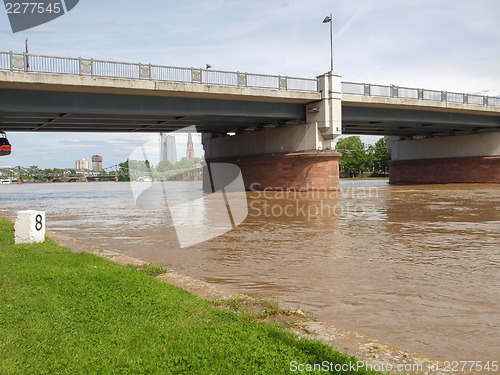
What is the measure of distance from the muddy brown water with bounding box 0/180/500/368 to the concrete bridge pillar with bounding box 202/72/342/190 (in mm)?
17495

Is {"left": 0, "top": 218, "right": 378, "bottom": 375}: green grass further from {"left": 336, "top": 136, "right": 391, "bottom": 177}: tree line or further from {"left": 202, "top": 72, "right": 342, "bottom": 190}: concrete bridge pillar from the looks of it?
{"left": 336, "top": 136, "right": 391, "bottom": 177}: tree line

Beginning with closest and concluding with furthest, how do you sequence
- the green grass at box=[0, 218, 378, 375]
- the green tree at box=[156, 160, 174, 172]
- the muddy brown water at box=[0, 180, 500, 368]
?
the green grass at box=[0, 218, 378, 375] < the muddy brown water at box=[0, 180, 500, 368] < the green tree at box=[156, 160, 174, 172]

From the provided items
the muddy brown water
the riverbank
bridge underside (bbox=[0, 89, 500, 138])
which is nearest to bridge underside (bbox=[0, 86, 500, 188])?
bridge underside (bbox=[0, 89, 500, 138])

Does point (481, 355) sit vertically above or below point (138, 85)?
below

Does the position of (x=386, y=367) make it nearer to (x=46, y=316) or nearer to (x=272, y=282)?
(x=46, y=316)

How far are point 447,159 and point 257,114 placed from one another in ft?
105

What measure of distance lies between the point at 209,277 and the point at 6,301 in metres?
3.75

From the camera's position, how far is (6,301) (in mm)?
5602

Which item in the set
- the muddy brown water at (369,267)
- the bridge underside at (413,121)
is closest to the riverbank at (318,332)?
the muddy brown water at (369,267)

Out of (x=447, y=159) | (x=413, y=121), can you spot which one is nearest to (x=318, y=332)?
(x=413, y=121)

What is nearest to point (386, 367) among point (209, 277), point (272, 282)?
point (272, 282)

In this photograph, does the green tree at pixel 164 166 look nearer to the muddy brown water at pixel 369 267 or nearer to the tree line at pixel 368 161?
the muddy brown water at pixel 369 267

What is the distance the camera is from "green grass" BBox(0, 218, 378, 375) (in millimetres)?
3836

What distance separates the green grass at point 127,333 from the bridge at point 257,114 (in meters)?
21.5
